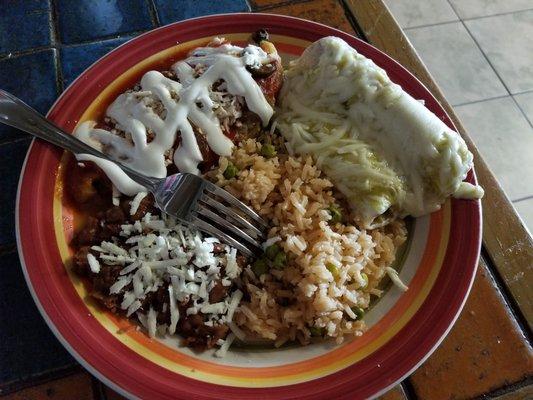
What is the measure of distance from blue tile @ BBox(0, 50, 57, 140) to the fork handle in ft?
0.92

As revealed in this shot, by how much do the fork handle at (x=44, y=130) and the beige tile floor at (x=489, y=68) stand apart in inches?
87.3

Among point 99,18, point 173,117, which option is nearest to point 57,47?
point 99,18

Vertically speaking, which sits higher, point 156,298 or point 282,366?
point 156,298

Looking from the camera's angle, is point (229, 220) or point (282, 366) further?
point (229, 220)

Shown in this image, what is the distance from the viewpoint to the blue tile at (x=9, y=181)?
4.94ft

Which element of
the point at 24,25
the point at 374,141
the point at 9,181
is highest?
the point at 24,25

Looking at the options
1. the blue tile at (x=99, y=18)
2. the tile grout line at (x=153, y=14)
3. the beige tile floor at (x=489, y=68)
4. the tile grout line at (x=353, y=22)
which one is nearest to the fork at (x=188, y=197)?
the blue tile at (x=99, y=18)

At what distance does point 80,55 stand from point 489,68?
261 cm

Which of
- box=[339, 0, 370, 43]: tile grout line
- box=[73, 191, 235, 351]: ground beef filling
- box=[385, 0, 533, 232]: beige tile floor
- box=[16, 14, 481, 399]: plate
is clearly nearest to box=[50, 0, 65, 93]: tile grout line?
box=[16, 14, 481, 399]: plate

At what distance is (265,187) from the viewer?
5.00ft

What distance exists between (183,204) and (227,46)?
601 millimetres

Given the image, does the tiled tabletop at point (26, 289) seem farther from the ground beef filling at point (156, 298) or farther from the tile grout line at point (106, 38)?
the ground beef filling at point (156, 298)

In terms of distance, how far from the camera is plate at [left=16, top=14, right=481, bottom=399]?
1228 mm

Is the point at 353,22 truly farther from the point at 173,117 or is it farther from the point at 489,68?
the point at 489,68
